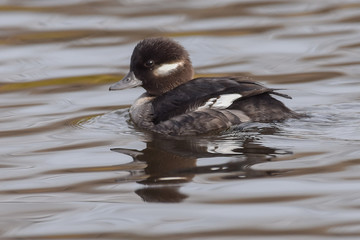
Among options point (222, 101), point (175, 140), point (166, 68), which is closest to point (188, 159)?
point (175, 140)

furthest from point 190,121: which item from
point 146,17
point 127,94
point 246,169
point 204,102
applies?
point 146,17

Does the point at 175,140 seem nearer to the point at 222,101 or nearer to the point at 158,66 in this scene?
the point at 222,101

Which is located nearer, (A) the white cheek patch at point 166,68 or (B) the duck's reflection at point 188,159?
(B) the duck's reflection at point 188,159

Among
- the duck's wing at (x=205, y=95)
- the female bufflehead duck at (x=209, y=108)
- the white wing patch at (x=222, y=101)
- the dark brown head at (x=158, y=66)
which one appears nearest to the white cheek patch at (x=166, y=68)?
the dark brown head at (x=158, y=66)

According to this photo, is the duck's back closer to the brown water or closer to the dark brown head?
the brown water

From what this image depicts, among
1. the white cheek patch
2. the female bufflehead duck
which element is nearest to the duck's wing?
the female bufflehead duck

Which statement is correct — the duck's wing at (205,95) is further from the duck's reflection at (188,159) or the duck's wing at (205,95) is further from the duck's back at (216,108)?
the duck's reflection at (188,159)

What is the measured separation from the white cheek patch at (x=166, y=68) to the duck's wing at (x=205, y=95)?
455 mm

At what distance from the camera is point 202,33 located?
12195mm

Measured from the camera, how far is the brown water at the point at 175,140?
5555 millimetres

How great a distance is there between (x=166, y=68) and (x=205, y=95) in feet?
2.62

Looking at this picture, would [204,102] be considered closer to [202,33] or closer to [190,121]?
[190,121]

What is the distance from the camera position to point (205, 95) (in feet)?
26.0

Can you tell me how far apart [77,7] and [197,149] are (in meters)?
6.64
